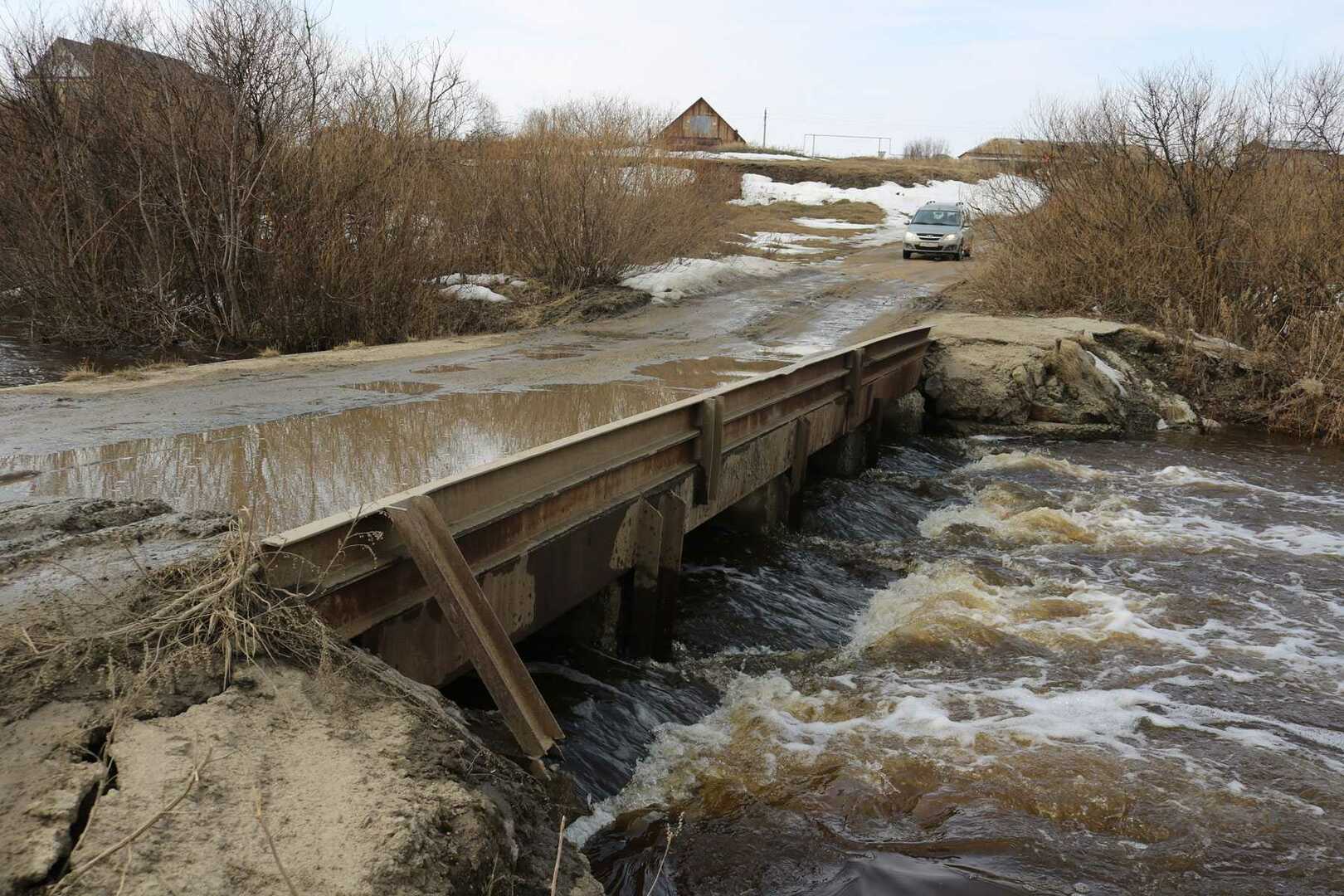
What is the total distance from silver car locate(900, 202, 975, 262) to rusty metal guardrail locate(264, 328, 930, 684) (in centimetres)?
2044

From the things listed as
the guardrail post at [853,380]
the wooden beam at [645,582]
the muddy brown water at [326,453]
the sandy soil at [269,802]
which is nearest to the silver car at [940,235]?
the guardrail post at [853,380]

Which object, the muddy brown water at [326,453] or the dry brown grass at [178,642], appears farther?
the muddy brown water at [326,453]

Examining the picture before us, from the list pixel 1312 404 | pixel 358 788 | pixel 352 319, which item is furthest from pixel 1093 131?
pixel 358 788

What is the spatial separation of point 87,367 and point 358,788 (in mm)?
12827

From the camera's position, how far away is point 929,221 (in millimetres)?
29141

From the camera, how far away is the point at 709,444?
723 centimetres

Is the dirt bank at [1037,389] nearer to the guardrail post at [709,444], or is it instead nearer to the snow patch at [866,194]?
the guardrail post at [709,444]

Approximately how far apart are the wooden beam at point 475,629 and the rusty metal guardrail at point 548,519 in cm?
12

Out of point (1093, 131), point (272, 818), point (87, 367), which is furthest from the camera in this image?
point (1093, 131)

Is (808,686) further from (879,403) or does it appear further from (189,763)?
(879,403)

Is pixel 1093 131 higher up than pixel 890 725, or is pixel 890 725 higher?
pixel 1093 131

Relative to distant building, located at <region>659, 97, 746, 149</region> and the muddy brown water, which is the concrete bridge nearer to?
the muddy brown water

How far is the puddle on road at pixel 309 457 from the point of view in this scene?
224 inches

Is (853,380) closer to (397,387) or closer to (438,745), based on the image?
(397,387)
